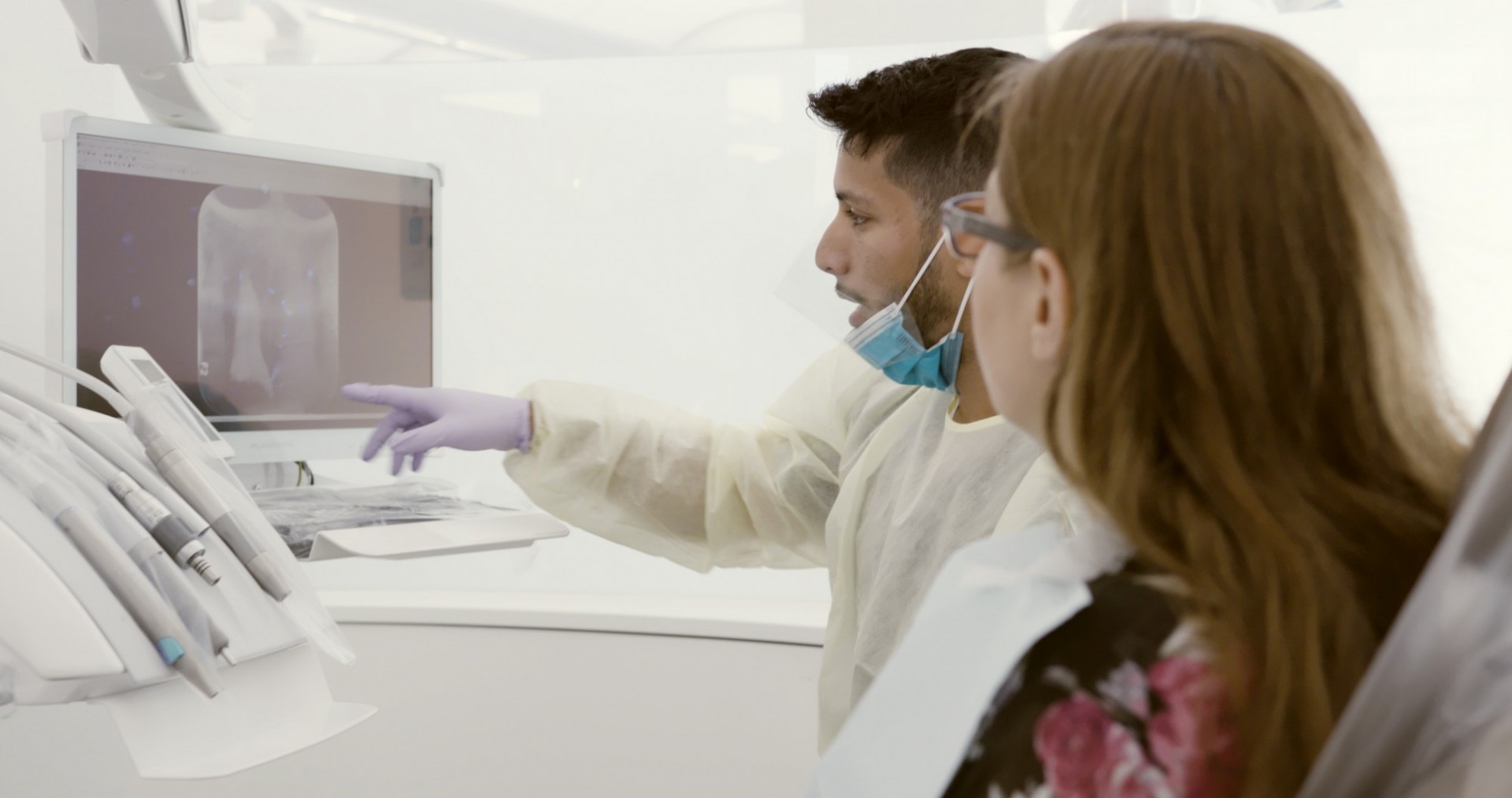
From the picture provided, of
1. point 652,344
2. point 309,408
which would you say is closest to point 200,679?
point 309,408

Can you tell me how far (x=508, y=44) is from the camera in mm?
2307

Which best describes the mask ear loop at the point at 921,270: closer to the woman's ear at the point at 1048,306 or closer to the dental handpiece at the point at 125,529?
the woman's ear at the point at 1048,306

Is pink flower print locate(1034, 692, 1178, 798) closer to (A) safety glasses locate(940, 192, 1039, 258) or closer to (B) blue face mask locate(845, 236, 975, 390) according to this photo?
(A) safety glasses locate(940, 192, 1039, 258)

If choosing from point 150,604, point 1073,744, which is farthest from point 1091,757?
point 150,604

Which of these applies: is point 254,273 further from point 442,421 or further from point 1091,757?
point 1091,757

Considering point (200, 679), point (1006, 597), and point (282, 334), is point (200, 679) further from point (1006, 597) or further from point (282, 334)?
point (282, 334)

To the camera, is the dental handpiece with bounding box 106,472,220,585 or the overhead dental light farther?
the overhead dental light

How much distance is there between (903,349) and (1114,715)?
786 millimetres

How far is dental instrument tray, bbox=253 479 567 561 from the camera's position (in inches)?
48.8

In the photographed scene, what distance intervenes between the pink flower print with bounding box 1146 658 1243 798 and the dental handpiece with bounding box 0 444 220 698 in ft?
2.35

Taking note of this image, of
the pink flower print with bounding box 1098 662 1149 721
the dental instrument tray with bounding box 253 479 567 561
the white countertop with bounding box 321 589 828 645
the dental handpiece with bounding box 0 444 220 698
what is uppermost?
the pink flower print with bounding box 1098 662 1149 721

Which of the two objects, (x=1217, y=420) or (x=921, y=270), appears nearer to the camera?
(x=1217, y=420)

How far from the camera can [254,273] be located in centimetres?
169

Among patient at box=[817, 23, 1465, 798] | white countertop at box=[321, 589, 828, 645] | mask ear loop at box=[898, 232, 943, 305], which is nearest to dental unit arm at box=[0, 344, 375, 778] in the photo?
patient at box=[817, 23, 1465, 798]
